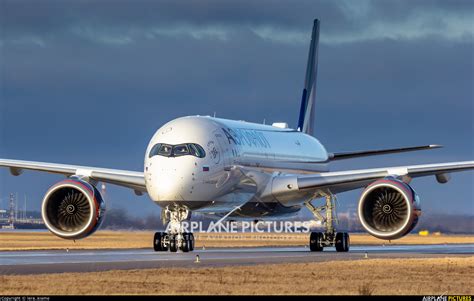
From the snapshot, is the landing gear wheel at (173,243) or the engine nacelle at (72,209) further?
the engine nacelle at (72,209)

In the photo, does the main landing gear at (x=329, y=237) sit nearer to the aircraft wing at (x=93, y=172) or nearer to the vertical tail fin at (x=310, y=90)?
the aircraft wing at (x=93, y=172)

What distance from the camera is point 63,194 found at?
40.3 m

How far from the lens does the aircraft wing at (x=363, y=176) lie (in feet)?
133

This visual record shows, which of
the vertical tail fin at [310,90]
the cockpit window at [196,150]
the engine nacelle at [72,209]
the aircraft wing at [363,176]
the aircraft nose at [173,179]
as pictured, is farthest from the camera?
the vertical tail fin at [310,90]

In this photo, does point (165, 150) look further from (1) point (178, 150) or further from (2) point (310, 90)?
(2) point (310, 90)

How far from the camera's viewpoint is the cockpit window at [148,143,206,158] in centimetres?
3844

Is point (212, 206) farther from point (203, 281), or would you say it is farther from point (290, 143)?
point (203, 281)

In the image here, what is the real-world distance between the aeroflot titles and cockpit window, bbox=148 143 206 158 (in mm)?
2450

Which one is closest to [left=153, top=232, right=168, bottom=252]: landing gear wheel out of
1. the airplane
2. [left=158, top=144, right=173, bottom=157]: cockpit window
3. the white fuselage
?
the airplane

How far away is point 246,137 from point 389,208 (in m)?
6.73

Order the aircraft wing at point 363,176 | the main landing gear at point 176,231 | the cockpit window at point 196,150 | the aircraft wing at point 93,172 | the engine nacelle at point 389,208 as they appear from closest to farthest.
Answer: the engine nacelle at point 389,208 < the cockpit window at point 196,150 < the main landing gear at point 176,231 < the aircraft wing at point 363,176 < the aircraft wing at point 93,172

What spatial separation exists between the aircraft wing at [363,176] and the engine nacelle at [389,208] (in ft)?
4.48

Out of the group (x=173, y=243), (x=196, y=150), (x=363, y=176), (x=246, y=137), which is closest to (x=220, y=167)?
(x=196, y=150)

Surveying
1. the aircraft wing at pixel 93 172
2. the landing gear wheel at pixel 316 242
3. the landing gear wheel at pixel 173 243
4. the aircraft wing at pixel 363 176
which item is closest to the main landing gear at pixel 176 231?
the landing gear wheel at pixel 173 243
